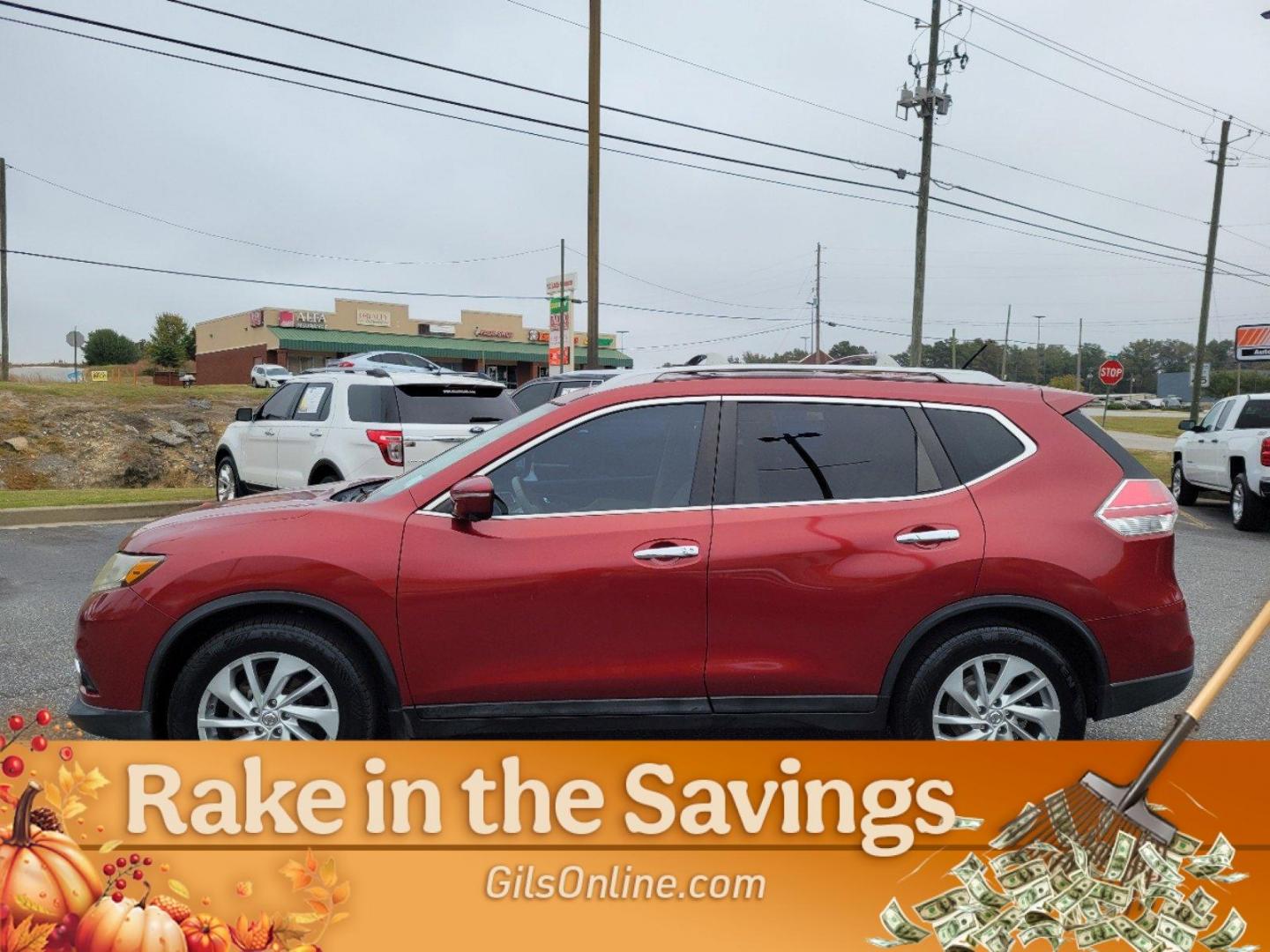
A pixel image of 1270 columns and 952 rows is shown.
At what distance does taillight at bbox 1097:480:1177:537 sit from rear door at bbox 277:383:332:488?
26.1 ft

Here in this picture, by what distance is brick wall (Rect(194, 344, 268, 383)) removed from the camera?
63.9 metres

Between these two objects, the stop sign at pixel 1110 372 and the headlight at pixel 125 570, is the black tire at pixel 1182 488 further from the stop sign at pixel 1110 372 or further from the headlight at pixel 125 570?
the headlight at pixel 125 570

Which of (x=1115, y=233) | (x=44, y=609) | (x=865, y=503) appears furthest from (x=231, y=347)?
(x=865, y=503)

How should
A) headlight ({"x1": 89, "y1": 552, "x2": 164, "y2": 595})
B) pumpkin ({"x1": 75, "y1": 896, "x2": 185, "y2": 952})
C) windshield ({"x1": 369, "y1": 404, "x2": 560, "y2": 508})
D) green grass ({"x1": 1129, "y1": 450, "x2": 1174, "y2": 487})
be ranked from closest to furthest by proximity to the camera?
pumpkin ({"x1": 75, "y1": 896, "x2": 185, "y2": 952})
headlight ({"x1": 89, "y1": 552, "x2": 164, "y2": 595})
windshield ({"x1": 369, "y1": 404, "x2": 560, "y2": 508})
green grass ({"x1": 1129, "y1": 450, "x2": 1174, "y2": 487})

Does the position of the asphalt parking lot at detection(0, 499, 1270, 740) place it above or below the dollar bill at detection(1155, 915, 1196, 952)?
below

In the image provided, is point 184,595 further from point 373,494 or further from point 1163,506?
point 1163,506

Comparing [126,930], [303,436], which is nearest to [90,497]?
[303,436]

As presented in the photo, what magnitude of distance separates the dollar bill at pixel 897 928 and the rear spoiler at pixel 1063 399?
2.29m

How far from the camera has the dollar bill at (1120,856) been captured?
106 inches

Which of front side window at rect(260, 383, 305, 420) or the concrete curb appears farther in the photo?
the concrete curb

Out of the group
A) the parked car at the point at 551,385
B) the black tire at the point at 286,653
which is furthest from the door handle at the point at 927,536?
the parked car at the point at 551,385

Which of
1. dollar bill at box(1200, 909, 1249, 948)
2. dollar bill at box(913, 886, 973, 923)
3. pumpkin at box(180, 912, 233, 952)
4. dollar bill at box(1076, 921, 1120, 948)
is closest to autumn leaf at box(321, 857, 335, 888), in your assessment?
pumpkin at box(180, 912, 233, 952)

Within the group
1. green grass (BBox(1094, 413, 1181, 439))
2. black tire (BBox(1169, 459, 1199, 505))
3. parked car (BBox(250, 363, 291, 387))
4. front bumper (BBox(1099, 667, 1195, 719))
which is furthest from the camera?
parked car (BBox(250, 363, 291, 387))

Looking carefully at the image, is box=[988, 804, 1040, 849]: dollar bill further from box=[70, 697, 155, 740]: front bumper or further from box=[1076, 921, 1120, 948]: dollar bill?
box=[70, 697, 155, 740]: front bumper
